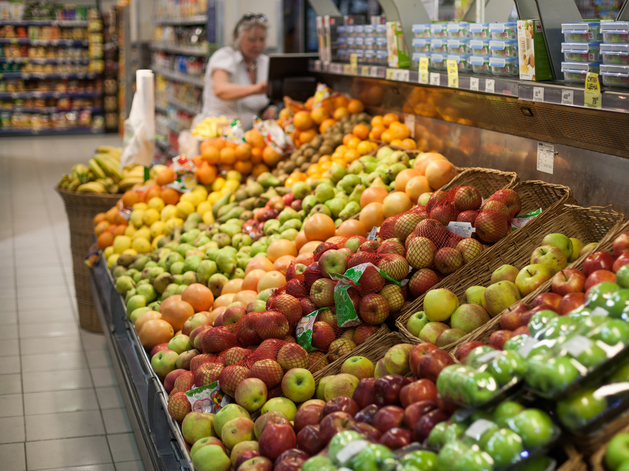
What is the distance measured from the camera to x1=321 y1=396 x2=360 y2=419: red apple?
172 centimetres

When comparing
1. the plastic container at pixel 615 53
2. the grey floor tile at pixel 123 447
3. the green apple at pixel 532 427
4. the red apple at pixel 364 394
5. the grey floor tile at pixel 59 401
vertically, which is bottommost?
the grey floor tile at pixel 123 447

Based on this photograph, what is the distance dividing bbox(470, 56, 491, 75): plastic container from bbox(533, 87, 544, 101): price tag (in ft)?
1.61

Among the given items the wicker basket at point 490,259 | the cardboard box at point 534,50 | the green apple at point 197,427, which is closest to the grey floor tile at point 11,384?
the green apple at point 197,427

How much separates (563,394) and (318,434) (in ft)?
2.13

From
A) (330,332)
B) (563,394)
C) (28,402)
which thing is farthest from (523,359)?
(28,402)

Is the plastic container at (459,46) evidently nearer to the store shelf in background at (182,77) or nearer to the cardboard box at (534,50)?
the cardboard box at (534,50)

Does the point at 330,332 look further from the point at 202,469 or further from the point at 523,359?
the point at 523,359

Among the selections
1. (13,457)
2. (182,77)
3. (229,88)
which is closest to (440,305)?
(13,457)

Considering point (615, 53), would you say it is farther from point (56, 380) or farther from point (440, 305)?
point (56, 380)

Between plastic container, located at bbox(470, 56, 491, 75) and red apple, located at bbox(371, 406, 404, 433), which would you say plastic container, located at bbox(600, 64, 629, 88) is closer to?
plastic container, located at bbox(470, 56, 491, 75)

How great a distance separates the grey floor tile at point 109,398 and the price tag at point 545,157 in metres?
2.61

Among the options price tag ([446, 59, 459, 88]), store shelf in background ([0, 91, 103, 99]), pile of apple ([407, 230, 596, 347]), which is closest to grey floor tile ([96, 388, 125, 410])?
pile of apple ([407, 230, 596, 347])

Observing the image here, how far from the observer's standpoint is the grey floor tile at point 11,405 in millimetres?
3430

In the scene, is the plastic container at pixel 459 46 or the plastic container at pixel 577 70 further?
the plastic container at pixel 459 46
